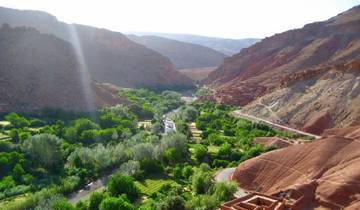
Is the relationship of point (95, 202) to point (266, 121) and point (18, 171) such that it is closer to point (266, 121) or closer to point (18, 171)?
point (18, 171)

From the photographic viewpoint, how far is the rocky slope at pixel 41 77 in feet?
227

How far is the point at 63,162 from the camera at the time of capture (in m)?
43.8

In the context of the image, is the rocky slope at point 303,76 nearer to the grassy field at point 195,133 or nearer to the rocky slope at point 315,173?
the grassy field at point 195,133

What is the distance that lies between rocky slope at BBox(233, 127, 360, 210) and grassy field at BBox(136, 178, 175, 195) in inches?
259

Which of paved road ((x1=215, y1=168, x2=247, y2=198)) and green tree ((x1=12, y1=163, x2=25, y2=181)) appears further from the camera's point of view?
green tree ((x1=12, y1=163, x2=25, y2=181))

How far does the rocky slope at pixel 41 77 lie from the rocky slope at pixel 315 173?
44.2m

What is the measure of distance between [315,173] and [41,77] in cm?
5635

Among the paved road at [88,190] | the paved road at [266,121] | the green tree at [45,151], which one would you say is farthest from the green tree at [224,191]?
the paved road at [266,121]

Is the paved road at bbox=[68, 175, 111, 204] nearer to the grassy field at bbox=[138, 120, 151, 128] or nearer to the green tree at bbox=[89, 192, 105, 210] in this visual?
the green tree at bbox=[89, 192, 105, 210]

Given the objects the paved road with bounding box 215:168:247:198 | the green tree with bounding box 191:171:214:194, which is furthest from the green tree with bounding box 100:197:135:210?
the paved road with bounding box 215:168:247:198

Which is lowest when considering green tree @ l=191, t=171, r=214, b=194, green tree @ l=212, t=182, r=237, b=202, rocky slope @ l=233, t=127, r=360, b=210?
green tree @ l=191, t=171, r=214, b=194

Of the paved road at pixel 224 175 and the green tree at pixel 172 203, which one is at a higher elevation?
the green tree at pixel 172 203

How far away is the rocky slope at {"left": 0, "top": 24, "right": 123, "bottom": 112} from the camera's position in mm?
69250

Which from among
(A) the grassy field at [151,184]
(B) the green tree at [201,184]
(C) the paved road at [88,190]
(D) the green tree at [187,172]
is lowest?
(C) the paved road at [88,190]
